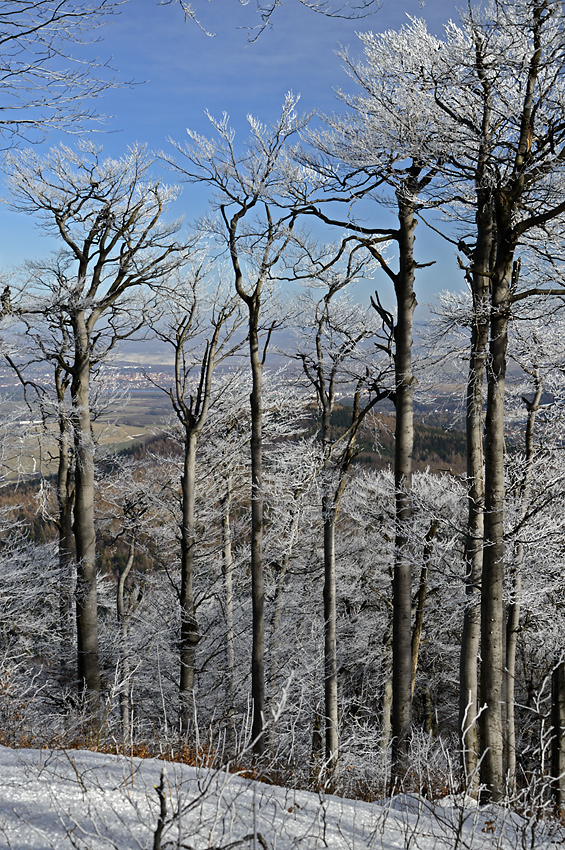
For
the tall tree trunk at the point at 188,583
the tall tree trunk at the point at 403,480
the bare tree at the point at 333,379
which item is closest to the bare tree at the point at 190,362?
the tall tree trunk at the point at 188,583

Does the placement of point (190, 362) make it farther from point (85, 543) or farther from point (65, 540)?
point (65, 540)

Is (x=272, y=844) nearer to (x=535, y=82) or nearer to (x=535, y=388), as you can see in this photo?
(x=535, y=82)

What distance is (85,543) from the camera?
801cm

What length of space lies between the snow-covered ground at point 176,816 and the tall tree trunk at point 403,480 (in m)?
2.50

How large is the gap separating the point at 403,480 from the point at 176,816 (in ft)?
16.3

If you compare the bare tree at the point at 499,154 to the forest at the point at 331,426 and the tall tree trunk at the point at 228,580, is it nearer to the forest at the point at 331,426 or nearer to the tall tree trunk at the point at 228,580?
the forest at the point at 331,426

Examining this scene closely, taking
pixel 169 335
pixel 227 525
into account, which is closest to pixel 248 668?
pixel 227 525

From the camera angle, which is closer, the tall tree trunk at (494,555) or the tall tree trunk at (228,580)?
the tall tree trunk at (494,555)

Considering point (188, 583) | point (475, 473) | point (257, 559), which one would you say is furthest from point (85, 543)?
point (475, 473)

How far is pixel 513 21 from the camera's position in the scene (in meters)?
4.67

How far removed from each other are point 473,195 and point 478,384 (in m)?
2.18

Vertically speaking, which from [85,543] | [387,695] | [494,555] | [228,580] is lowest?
[387,695]

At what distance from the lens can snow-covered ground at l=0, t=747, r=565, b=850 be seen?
2494 mm

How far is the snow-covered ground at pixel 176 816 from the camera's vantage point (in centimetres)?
249
